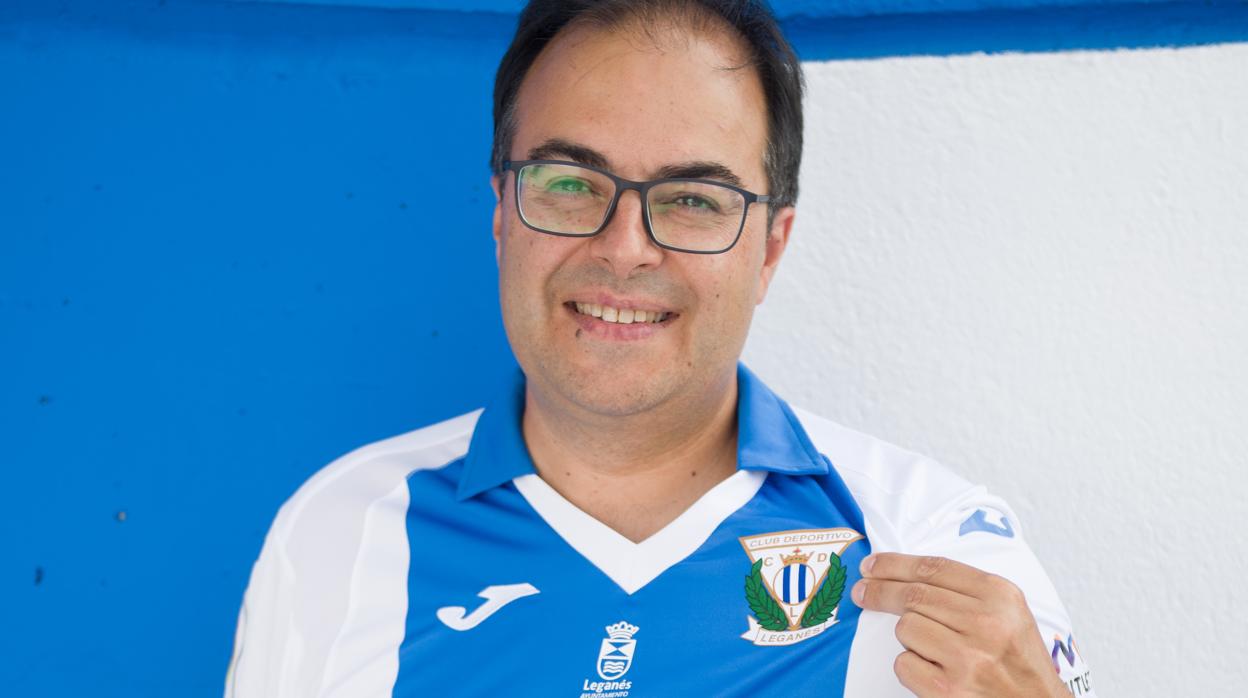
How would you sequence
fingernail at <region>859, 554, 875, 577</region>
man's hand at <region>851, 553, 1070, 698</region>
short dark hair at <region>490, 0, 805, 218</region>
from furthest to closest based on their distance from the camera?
short dark hair at <region>490, 0, 805, 218</region>, fingernail at <region>859, 554, 875, 577</region>, man's hand at <region>851, 553, 1070, 698</region>

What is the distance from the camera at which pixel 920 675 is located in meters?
1.52

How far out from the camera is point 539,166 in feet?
5.88

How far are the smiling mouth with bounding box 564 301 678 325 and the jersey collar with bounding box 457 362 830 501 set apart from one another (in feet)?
0.88

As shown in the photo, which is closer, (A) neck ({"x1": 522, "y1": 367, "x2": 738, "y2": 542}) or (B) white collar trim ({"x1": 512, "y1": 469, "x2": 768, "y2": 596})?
(B) white collar trim ({"x1": 512, "y1": 469, "x2": 768, "y2": 596})

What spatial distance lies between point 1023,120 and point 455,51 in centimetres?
133

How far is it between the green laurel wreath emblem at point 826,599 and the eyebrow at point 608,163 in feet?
2.29

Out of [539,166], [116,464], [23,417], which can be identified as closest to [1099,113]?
[539,166]

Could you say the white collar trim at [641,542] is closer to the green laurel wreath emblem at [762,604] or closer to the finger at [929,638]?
the green laurel wreath emblem at [762,604]

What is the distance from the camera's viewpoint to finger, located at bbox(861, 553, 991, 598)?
1538 millimetres

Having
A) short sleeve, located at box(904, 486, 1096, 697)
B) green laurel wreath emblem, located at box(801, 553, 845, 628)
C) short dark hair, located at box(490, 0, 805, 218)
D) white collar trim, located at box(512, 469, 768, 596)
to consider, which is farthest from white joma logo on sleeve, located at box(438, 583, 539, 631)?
short dark hair, located at box(490, 0, 805, 218)

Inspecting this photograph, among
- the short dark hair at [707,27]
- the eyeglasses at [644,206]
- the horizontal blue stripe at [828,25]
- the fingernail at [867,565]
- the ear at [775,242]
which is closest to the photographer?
the fingernail at [867,565]

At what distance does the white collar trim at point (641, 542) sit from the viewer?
1.74m

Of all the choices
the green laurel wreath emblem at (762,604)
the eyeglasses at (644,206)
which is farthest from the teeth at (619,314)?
the green laurel wreath emblem at (762,604)

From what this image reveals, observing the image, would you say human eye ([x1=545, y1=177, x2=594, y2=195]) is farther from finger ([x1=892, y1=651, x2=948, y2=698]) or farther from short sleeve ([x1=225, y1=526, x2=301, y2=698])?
finger ([x1=892, y1=651, x2=948, y2=698])
